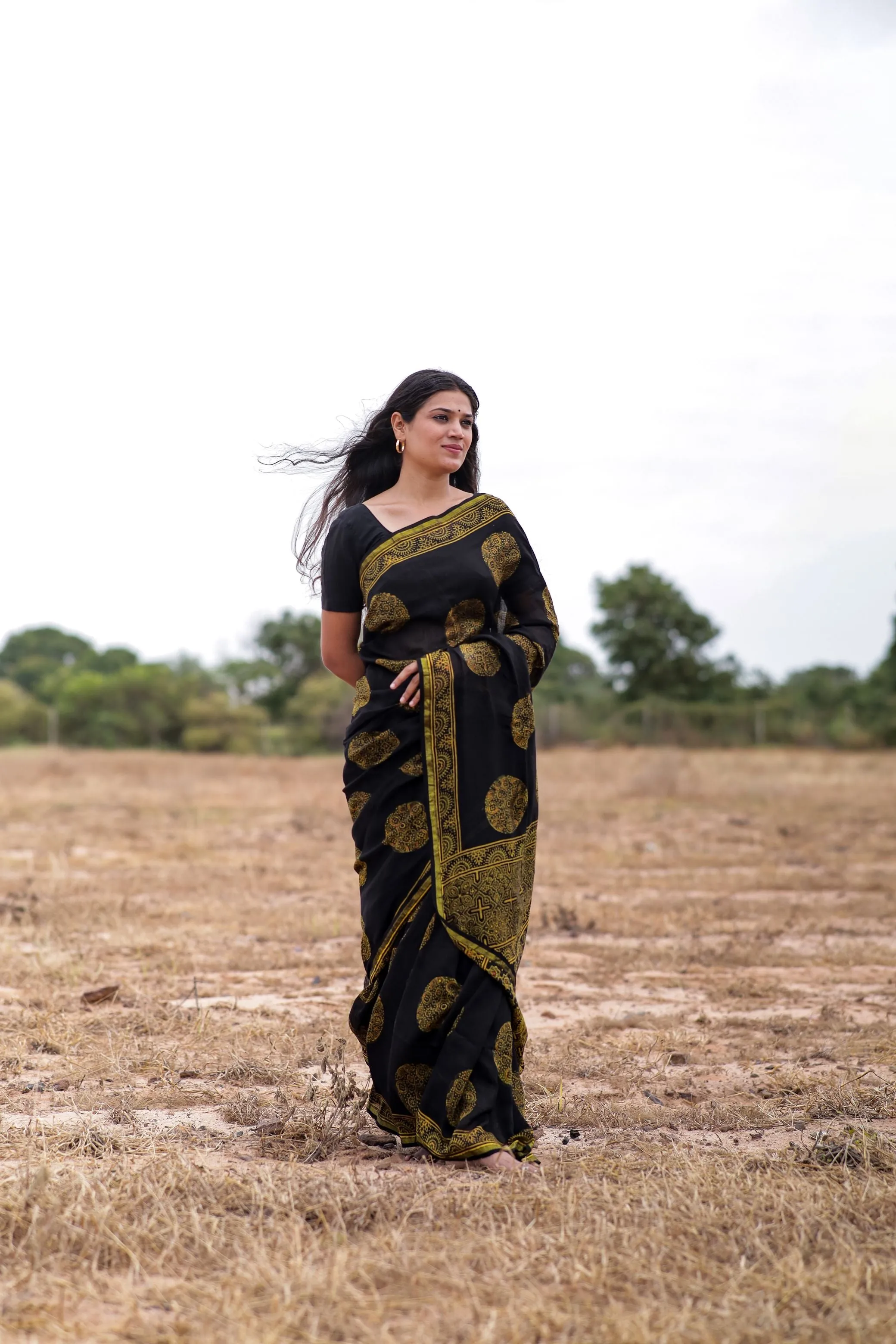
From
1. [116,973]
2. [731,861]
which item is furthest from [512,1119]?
[731,861]

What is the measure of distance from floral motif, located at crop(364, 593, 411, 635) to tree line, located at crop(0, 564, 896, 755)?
2963 centimetres

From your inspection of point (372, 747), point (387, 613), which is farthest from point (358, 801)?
point (387, 613)

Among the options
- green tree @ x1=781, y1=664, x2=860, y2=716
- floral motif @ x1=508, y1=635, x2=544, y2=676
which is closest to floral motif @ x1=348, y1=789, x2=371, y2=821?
floral motif @ x1=508, y1=635, x2=544, y2=676

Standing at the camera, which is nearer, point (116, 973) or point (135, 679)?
point (116, 973)

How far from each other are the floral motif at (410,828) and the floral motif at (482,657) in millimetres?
404

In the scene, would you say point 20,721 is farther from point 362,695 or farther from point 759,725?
point 362,695

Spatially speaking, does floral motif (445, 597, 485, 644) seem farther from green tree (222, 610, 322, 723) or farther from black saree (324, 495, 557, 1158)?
green tree (222, 610, 322, 723)

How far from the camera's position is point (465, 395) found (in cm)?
370

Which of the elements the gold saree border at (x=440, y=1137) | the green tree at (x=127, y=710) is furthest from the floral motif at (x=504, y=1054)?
the green tree at (x=127, y=710)

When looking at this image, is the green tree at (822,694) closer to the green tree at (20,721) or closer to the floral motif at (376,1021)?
the green tree at (20,721)

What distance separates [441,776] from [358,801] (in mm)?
315

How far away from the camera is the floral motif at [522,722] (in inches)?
136

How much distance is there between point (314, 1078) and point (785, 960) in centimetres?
346

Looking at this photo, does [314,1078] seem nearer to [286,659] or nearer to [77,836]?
[77,836]
